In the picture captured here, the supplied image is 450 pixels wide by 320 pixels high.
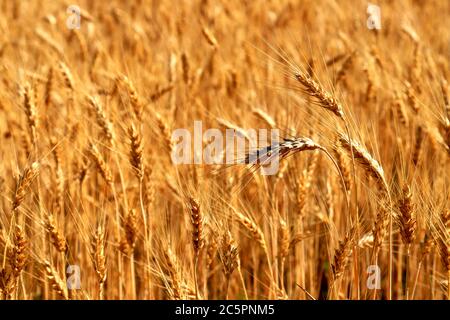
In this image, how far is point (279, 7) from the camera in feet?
16.7

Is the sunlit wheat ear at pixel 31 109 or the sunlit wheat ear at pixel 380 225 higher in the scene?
the sunlit wheat ear at pixel 31 109

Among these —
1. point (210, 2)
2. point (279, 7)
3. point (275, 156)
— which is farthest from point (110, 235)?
point (279, 7)

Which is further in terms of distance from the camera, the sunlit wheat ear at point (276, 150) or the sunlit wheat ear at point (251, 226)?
the sunlit wheat ear at point (251, 226)

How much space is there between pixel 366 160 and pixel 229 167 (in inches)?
17.8

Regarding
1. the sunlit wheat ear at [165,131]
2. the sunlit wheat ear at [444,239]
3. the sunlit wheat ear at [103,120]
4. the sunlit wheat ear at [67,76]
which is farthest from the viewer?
the sunlit wheat ear at [67,76]

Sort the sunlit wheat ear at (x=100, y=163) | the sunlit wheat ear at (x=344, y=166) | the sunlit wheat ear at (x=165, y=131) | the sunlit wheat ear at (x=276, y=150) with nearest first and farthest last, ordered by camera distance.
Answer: the sunlit wheat ear at (x=276, y=150) → the sunlit wheat ear at (x=344, y=166) → the sunlit wheat ear at (x=100, y=163) → the sunlit wheat ear at (x=165, y=131)

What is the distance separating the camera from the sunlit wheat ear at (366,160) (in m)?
1.86

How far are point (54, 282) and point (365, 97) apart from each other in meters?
2.01

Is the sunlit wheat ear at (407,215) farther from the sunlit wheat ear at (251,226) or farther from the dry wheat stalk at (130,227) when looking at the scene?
the dry wheat stalk at (130,227)

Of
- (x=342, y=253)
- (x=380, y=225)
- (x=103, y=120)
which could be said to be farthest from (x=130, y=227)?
(x=380, y=225)

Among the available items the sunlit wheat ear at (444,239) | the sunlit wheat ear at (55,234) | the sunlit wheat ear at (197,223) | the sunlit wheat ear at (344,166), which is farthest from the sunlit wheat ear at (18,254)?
the sunlit wheat ear at (444,239)

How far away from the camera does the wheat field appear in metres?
2.03

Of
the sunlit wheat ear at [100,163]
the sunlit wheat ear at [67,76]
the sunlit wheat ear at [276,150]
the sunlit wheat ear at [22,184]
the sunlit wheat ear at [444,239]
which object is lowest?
the sunlit wheat ear at [444,239]
